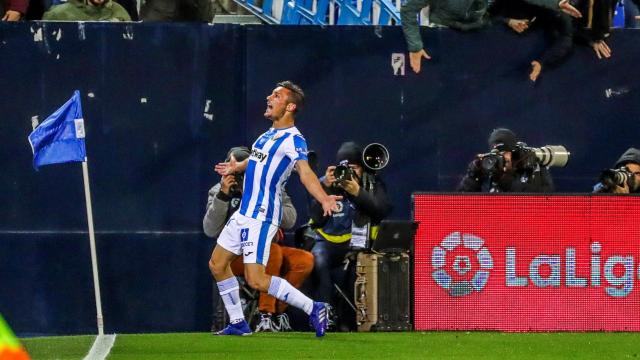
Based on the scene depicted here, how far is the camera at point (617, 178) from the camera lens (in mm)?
12641

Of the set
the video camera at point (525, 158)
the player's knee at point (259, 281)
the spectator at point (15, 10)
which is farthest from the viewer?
the spectator at point (15, 10)

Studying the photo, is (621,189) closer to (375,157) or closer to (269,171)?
(375,157)

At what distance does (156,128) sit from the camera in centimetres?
1374

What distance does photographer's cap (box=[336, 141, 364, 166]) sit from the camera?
41.7ft

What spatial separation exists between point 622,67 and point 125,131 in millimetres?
5437

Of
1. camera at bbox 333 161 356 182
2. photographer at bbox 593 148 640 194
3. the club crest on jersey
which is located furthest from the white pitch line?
photographer at bbox 593 148 640 194

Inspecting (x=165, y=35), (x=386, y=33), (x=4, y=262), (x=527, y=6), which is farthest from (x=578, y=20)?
(x=4, y=262)

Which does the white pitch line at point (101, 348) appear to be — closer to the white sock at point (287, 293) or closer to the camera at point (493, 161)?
the white sock at point (287, 293)

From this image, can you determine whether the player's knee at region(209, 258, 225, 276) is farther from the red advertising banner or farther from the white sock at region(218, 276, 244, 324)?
the red advertising banner

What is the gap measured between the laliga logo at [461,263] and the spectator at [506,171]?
0.63 metres

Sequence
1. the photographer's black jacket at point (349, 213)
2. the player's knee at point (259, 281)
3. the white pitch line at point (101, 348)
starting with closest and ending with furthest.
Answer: the white pitch line at point (101, 348) < the player's knee at point (259, 281) < the photographer's black jacket at point (349, 213)

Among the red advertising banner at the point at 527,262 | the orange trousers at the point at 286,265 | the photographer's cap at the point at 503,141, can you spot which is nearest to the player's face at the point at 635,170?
the red advertising banner at the point at 527,262

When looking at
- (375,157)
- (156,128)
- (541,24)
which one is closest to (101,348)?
(375,157)

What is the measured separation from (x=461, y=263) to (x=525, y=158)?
121 centimetres
